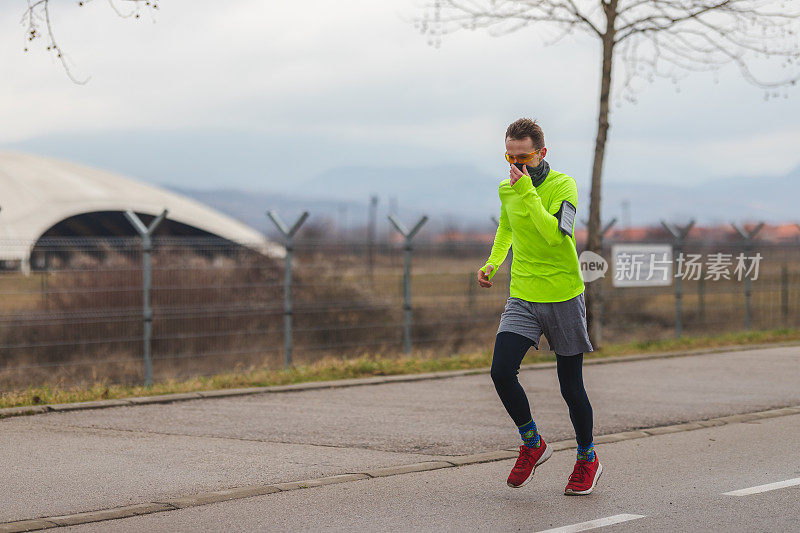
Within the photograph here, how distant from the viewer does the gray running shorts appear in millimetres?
5863

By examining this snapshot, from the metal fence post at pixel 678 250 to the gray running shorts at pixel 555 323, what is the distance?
1177cm

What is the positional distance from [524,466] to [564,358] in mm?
621

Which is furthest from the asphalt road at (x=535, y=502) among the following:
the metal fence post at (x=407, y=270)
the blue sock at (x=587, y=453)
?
the metal fence post at (x=407, y=270)

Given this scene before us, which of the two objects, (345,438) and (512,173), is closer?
(512,173)

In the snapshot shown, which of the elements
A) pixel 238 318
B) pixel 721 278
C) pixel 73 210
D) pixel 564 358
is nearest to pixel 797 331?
pixel 721 278

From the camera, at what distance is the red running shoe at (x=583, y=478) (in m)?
5.96

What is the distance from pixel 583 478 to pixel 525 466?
1.03 ft

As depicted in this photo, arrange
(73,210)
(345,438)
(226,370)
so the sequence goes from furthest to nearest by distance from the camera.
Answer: (73,210), (226,370), (345,438)

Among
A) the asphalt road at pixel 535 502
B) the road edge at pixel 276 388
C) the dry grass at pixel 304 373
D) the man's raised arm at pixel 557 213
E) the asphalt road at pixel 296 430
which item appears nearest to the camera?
the asphalt road at pixel 535 502

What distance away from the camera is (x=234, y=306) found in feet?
45.9

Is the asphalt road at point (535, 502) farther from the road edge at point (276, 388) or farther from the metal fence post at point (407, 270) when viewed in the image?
the metal fence post at point (407, 270)

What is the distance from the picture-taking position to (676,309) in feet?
58.2

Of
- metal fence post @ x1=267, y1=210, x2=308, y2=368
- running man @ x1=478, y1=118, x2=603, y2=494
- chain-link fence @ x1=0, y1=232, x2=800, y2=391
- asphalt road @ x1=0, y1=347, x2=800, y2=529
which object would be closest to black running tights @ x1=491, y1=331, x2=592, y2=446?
running man @ x1=478, y1=118, x2=603, y2=494

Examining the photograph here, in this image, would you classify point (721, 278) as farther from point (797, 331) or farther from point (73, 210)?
point (73, 210)
